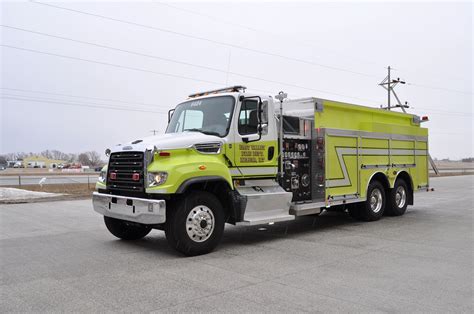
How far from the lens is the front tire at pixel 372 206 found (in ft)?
35.5

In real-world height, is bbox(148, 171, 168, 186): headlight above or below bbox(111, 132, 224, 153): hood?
below

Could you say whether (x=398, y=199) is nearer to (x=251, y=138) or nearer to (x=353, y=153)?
(x=353, y=153)

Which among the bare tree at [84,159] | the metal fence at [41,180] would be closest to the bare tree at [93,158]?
the bare tree at [84,159]

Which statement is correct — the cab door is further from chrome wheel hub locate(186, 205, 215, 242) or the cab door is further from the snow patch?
the snow patch

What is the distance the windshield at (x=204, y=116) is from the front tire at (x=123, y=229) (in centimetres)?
209

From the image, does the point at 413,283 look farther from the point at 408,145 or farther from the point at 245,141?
the point at 408,145

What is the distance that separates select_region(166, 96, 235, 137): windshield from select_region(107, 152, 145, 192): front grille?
1.41 metres

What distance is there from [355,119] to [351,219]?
283 cm

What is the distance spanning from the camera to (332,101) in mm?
9914

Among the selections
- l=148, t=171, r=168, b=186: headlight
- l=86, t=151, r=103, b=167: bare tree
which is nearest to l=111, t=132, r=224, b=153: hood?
l=148, t=171, r=168, b=186: headlight

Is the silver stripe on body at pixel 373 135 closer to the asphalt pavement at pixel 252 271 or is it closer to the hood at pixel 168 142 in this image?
the asphalt pavement at pixel 252 271

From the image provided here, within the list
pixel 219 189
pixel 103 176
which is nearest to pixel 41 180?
pixel 103 176

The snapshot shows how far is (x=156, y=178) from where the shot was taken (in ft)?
22.1

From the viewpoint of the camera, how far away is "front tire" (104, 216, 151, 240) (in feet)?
27.7
